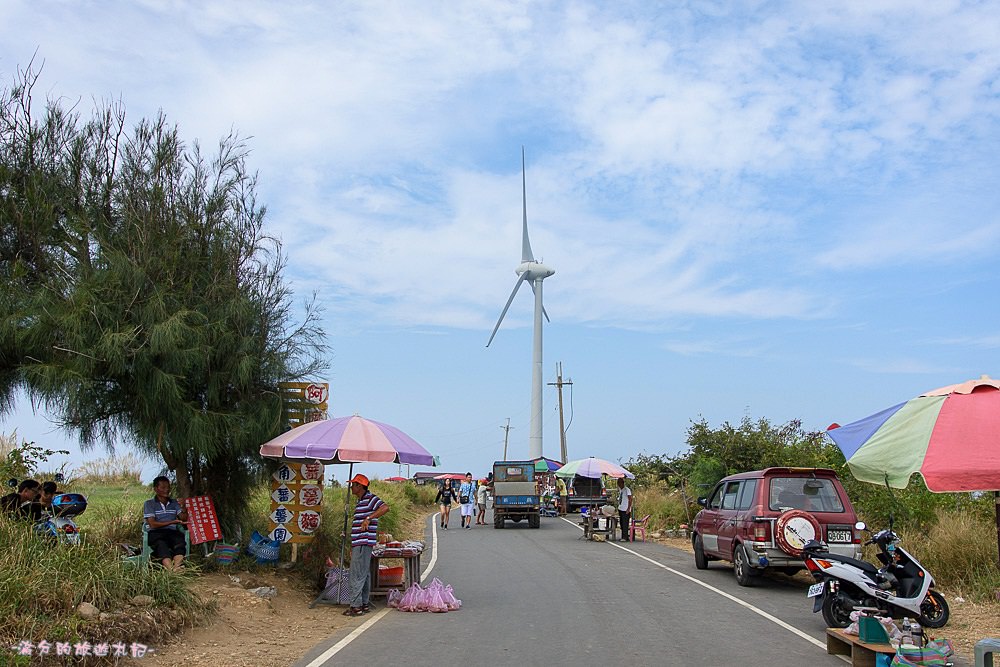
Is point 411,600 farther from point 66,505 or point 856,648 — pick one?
point 856,648

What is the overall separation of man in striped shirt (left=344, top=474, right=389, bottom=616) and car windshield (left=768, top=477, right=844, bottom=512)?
6.12 metres

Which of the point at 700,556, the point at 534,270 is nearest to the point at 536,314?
the point at 534,270

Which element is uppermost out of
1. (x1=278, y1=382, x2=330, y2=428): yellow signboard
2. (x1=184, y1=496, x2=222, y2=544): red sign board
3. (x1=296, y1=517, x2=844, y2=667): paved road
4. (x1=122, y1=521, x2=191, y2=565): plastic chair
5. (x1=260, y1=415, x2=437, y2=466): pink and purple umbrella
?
(x1=278, y1=382, x2=330, y2=428): yellow signboard

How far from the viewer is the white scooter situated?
9.45 m

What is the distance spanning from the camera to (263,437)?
1195 centimetres

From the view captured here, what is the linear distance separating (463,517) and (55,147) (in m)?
22.6

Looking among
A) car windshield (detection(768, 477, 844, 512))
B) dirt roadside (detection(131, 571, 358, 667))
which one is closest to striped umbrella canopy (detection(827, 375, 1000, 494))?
car windshield (detection(768, 477, 844, 512))

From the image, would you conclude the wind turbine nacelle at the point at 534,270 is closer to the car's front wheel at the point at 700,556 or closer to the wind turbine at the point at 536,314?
the wind turbine at the point at 536,314

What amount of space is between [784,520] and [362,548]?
614 cm

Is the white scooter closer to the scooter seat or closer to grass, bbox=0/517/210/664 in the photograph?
the scooter seat

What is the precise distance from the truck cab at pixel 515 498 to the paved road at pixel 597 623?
14471 mm

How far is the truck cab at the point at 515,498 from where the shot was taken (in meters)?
31.7

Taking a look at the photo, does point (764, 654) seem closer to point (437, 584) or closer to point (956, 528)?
point (437, 584)

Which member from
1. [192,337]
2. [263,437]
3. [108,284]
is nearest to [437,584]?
[263,437]
